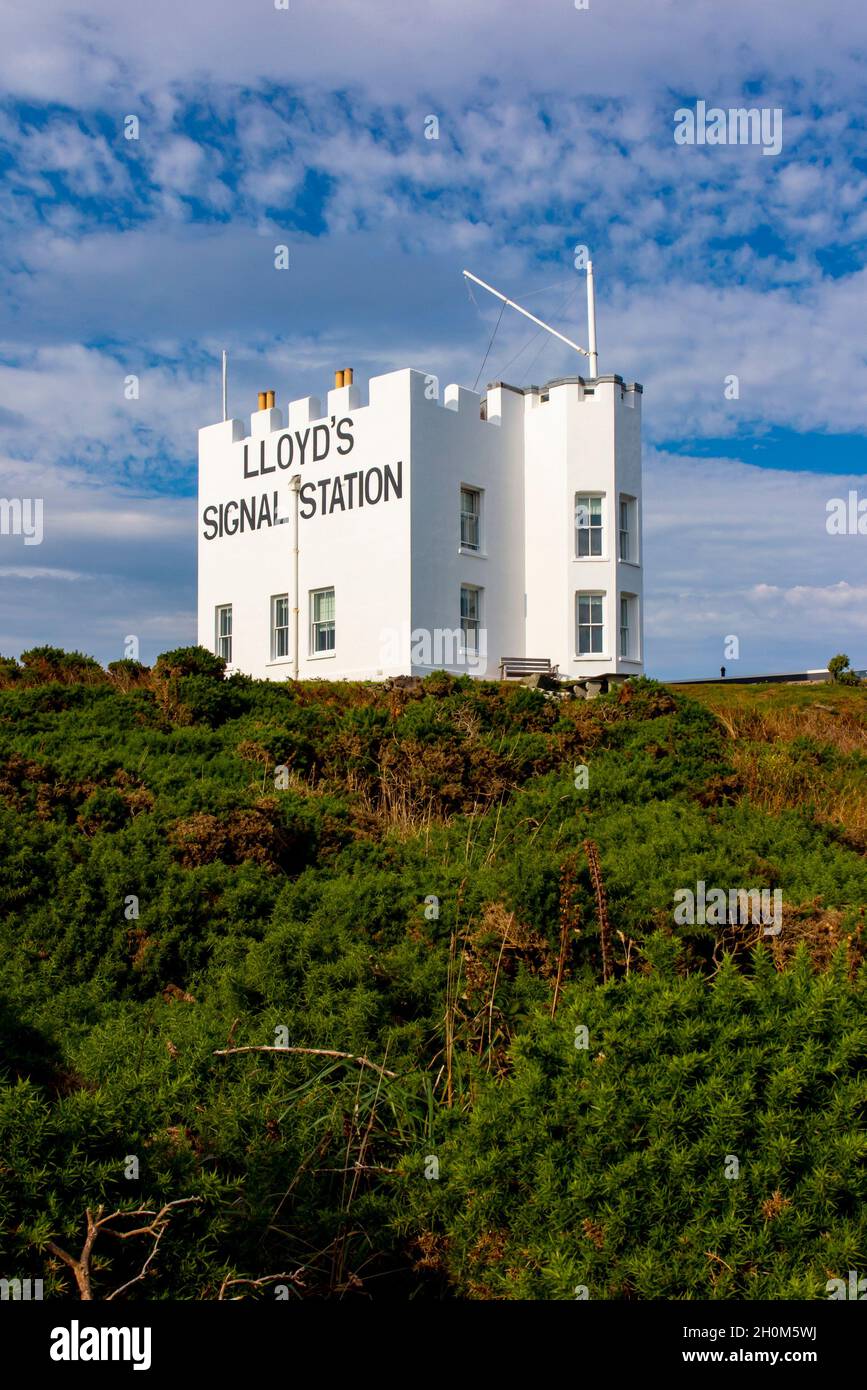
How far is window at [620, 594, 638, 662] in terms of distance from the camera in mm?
31094

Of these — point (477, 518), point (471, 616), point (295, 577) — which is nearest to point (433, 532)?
point (477, 518)

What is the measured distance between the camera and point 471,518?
100 ft

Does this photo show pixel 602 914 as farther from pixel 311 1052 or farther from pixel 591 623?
pixel 591 623

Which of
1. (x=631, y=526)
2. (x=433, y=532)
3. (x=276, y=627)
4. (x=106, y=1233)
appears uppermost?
(x=631, y=526)

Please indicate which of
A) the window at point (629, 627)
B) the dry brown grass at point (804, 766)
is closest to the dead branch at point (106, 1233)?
the dry brown grass at point (804, 766)

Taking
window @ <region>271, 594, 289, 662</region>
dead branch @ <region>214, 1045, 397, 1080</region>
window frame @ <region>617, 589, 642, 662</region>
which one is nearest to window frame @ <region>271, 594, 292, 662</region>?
window @ <region>271, 594, 289, 662</region>

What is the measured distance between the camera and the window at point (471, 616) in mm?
29766

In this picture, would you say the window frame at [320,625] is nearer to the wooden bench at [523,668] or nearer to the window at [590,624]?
the wooden bench at [523,668]

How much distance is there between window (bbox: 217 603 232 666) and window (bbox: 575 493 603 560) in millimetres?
9876

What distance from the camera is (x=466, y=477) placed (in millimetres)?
29891

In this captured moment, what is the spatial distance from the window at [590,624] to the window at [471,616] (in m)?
2.65

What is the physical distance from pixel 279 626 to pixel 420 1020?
26.3 meters
